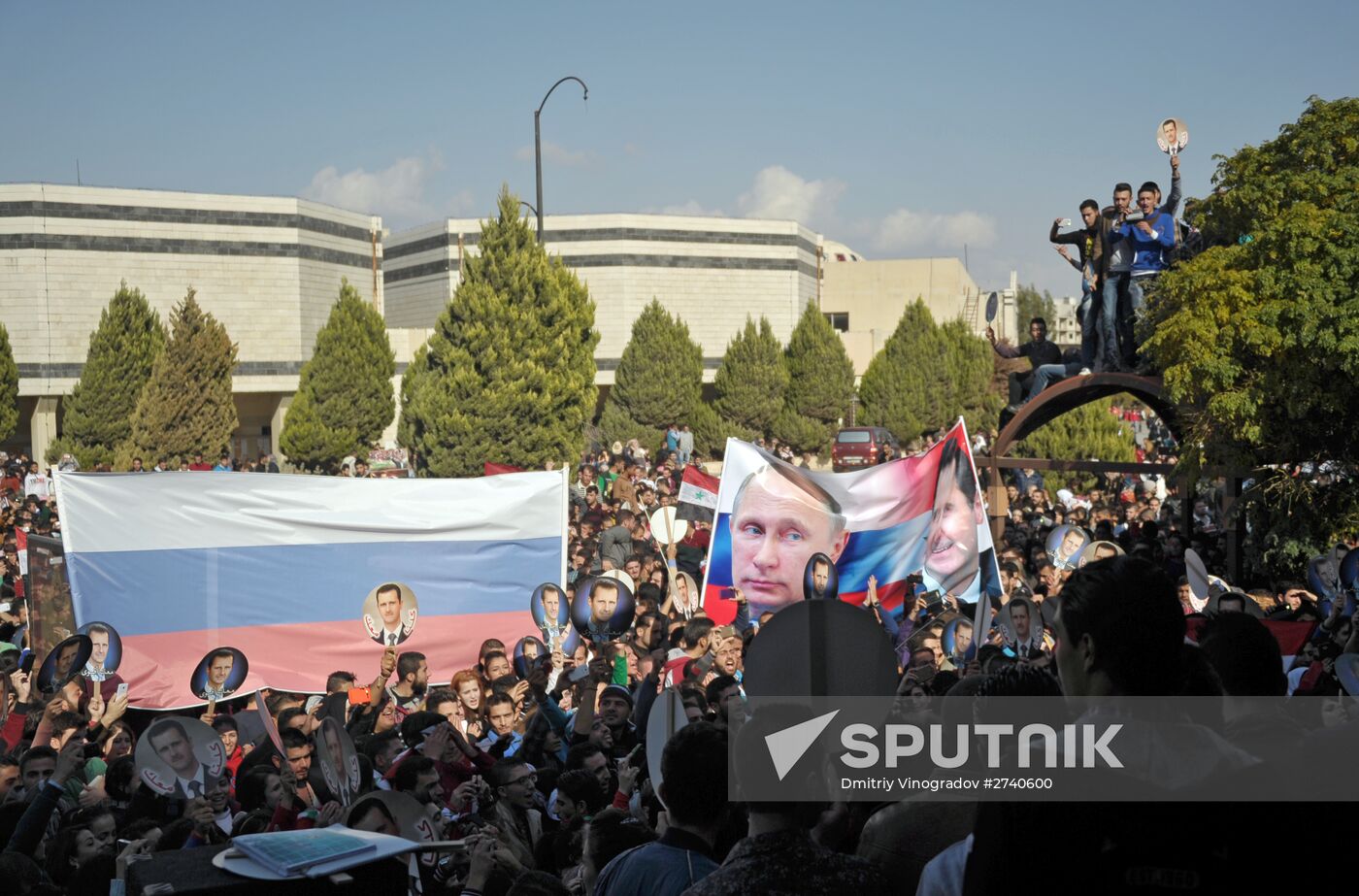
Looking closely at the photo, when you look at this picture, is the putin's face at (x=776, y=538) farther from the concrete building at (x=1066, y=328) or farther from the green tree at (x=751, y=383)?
the concrete building at (x=1066, y=328)

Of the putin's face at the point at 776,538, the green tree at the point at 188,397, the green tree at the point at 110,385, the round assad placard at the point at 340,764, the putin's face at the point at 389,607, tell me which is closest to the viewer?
the round assad placard at the point at 340,764

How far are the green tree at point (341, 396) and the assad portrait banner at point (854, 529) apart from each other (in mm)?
30537

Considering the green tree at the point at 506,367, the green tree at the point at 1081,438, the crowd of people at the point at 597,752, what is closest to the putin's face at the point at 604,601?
the crowd of people at the point at 597,752

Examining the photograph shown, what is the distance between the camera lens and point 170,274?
4841cm

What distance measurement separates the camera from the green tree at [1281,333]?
12.3m

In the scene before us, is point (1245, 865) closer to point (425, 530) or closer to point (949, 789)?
point (949, 789)

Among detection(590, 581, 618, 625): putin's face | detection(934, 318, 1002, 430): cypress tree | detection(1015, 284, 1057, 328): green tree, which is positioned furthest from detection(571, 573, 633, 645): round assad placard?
detection(1015, 284, 1057, 328): green tree

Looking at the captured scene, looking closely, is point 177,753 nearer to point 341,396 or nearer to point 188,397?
point 188,397

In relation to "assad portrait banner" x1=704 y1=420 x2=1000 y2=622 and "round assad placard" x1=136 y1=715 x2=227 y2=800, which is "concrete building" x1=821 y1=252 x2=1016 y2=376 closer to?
"assad portrait banner" x1=704 y1=420 x2=1000 y2=622

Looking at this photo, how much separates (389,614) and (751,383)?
37.5 meters

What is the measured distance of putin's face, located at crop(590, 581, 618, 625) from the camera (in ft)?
32.6

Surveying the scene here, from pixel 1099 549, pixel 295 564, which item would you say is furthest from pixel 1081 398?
pixel 295 564

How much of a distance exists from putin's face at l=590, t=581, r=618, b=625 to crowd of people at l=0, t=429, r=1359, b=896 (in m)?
0.25

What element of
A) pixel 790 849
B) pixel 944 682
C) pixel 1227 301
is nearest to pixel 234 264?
pixel 1227 301
